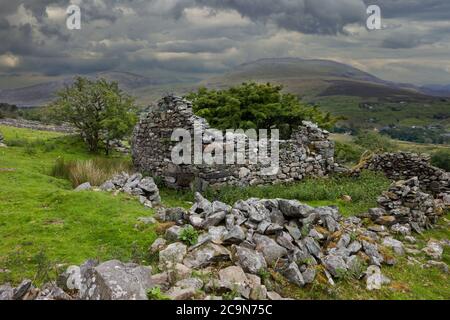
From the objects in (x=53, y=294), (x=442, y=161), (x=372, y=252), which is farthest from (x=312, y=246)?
(x=442, y=161)

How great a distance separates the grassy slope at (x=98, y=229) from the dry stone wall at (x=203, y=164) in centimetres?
78

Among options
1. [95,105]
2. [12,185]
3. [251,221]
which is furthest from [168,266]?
[95,105]

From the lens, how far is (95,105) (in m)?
26.2

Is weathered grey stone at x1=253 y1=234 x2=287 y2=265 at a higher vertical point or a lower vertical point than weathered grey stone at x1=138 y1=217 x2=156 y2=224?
higher

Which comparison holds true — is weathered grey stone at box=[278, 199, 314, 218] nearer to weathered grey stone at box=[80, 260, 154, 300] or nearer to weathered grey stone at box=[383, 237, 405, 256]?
weathered grey stone at box=[383, 237, 405, 256]

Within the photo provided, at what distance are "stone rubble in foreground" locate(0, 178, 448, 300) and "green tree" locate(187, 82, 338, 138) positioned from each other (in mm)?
13676

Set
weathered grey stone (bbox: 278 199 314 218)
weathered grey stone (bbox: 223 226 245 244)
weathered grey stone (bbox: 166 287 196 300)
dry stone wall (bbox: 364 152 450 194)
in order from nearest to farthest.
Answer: weathered grey stone (bbox: 166 287 196 300) → weathered grey stone (bbox: 223 226 245 244) → weathered grey stone (bbox: 278 199 314 218) → dry stone wall (bbox: 364 152 450 194)

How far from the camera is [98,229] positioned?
990 centimetres

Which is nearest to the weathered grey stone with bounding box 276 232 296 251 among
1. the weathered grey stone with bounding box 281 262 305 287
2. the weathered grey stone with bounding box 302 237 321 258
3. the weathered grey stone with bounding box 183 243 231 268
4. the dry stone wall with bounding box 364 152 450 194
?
the weathered grey stone with bounding box 302 237 321 258

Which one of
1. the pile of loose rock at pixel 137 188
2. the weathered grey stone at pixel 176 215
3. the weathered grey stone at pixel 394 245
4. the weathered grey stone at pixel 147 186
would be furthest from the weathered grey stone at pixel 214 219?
the weathered grey stone at pixel 147 186

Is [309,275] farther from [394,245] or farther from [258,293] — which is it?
[394,245]

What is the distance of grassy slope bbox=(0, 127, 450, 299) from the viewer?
301 inches
